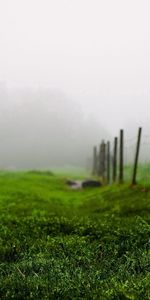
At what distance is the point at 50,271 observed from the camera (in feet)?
47.1

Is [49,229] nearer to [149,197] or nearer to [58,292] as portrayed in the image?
[58,292]

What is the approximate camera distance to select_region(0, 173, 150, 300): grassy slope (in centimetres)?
1281

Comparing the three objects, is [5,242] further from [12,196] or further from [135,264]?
[12,196]

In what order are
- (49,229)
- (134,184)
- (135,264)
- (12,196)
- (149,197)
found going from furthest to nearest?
(134,184), (12,196), (149,197), (49,229), (135,264)

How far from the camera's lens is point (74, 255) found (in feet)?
54.8

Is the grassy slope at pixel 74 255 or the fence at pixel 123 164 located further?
the fence at pixel 123 164

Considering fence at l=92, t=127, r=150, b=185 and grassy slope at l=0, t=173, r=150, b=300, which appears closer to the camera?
grassy slope at l=0, t=173, r=150, b=300

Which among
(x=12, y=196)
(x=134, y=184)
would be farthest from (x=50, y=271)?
(x=134, y=184)

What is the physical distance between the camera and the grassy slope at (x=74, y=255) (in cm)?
1281

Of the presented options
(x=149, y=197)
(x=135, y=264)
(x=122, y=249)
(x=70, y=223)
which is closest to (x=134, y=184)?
(x=149, y=197)

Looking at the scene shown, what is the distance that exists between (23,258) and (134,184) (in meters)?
26.3

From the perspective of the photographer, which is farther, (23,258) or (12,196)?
(12,196)

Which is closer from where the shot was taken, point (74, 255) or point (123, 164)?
point (74, 255)

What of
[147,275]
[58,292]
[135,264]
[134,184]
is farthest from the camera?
[134,184]
